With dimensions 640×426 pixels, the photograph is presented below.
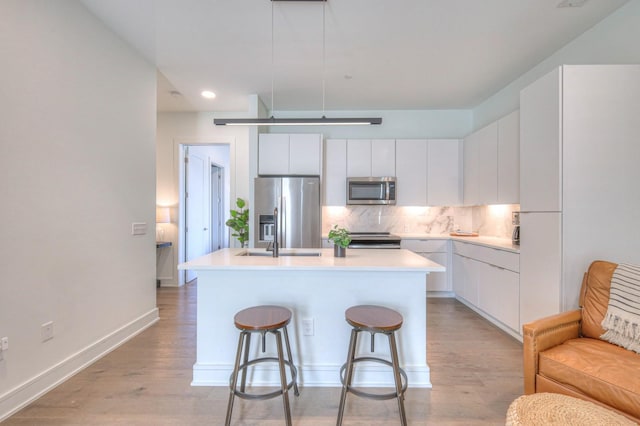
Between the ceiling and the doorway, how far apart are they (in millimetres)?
1300

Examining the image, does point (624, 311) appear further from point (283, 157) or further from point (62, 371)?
point (62, 371)

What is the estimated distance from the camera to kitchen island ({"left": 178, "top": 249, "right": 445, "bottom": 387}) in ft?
6.86

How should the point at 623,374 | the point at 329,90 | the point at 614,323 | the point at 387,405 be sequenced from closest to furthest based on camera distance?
the point at 623,374, the point at 614,323, the point at 387,405, the point at 329,90

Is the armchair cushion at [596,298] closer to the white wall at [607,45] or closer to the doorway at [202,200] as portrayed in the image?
the white wall at [607,45]

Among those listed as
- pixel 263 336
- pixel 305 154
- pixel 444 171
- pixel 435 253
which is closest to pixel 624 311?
pixel 263 336

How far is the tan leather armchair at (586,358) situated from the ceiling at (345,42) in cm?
211

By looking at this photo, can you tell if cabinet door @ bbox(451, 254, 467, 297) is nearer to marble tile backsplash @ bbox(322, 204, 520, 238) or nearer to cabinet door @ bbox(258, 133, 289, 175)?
marble tile backsplash @ bbox(322, 204, 520, 238)

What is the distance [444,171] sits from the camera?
4.33 m

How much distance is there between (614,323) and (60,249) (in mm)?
3765

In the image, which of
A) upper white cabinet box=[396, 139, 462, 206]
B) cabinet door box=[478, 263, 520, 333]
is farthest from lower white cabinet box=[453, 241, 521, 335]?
upper white cabinet box=[396, 139, 462, 206]

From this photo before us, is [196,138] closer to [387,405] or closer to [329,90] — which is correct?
[329,90]

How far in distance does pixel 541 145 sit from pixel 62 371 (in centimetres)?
417

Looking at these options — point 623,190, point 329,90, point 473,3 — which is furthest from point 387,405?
point 329,90

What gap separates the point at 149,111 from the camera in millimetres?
3113
